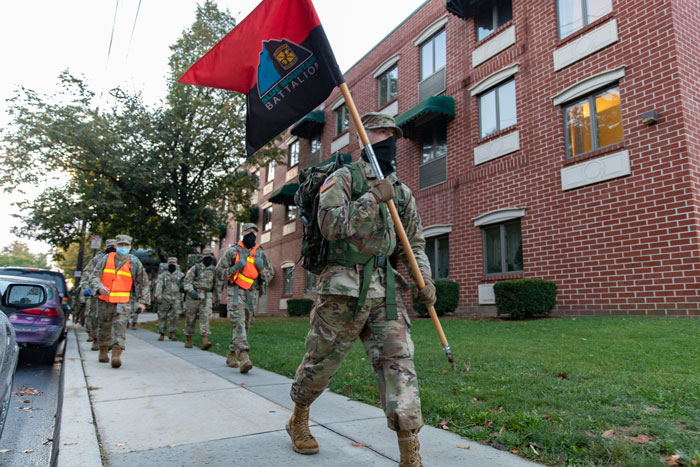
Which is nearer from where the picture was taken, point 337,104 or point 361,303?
point 361,303

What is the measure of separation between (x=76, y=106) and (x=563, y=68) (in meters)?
16.3

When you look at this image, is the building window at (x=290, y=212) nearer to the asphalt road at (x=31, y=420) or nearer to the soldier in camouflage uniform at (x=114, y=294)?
the soldier in camouflage uniform at (x=114, y=294)

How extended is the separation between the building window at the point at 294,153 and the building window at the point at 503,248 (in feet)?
46.9

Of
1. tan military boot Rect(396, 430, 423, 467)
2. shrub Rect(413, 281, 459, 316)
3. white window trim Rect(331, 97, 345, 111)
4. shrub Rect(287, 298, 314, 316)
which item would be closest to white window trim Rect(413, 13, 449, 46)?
white window trim Rect(331, 97, 345, 111)

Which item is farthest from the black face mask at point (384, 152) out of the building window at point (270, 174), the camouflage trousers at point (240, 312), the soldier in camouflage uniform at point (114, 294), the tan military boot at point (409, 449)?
the building window at point (270, 174)

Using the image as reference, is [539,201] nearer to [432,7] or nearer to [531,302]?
[531,302]

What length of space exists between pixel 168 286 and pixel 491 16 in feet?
39.9

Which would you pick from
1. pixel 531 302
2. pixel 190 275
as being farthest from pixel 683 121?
pixel 190 275

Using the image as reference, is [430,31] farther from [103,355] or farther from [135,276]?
[103,355]

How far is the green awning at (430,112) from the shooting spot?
13836 millimetres

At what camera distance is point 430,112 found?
14102mm

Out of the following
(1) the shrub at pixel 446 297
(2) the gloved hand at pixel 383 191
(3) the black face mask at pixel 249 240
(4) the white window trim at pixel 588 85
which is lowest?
(1) the shrub at pixel 446 297

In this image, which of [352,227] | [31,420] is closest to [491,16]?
[352,227]

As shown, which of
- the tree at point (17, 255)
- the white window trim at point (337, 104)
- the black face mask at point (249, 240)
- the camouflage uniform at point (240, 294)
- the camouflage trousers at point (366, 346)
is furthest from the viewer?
the tree at point (17, 255)
